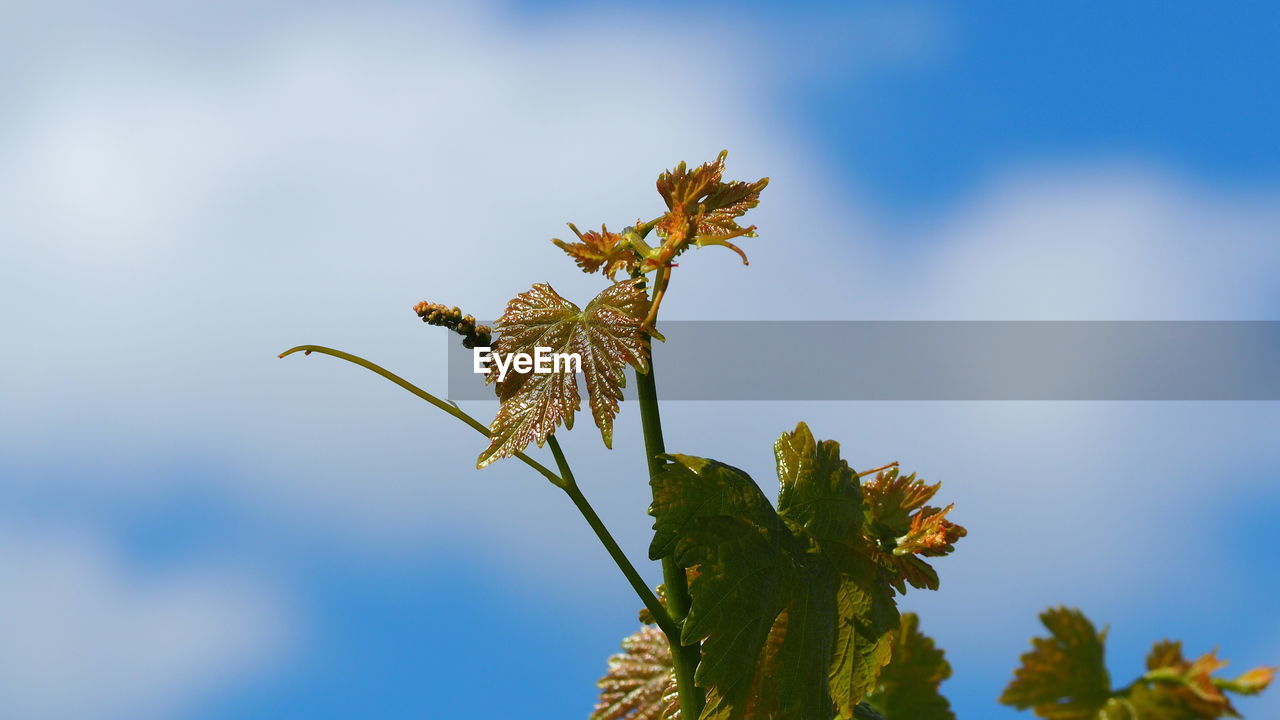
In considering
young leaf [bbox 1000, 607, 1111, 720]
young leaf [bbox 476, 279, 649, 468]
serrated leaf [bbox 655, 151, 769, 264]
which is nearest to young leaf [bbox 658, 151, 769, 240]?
serrated leaf [bbox 655, 151, 769, 264]

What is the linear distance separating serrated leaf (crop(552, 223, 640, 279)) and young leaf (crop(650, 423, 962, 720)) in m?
0.30

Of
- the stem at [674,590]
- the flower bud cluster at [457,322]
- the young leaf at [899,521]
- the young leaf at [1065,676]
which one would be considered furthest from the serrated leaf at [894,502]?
the young leaf at [1065,676]

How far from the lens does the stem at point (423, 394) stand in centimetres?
140

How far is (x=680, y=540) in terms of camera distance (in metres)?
1.36

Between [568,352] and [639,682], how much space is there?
0.59 m

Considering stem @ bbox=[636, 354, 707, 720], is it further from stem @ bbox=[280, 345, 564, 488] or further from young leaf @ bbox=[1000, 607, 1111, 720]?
young leaf @ bbox=[1000, 607, 1111, 720]

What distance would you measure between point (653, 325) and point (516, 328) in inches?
8.4

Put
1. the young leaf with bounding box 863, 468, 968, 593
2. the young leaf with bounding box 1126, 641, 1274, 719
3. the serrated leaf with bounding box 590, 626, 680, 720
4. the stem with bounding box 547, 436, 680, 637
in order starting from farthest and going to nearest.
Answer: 1. the serrated leaf with bounding box 590, 626, 680, 720
2. the young leaf with bounding box 863, 468, 968, 593
3. the stem with bounding box 547, 436, 680, 637
4. the young leaf with bounding box 1126, 641, 1274, 719

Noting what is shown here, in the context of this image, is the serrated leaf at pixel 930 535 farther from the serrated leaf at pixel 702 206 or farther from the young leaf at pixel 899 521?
the serrated leaf at pixel 702 206

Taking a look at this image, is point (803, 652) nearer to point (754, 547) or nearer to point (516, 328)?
point (754, 547)

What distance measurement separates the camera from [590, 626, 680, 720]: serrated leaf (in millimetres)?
1635

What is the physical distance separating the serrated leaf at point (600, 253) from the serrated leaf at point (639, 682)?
58cm

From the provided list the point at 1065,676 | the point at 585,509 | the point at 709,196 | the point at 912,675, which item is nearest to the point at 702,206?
the point at 709,196

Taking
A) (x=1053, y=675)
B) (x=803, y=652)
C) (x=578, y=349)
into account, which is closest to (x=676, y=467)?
(x=578, y=349)
